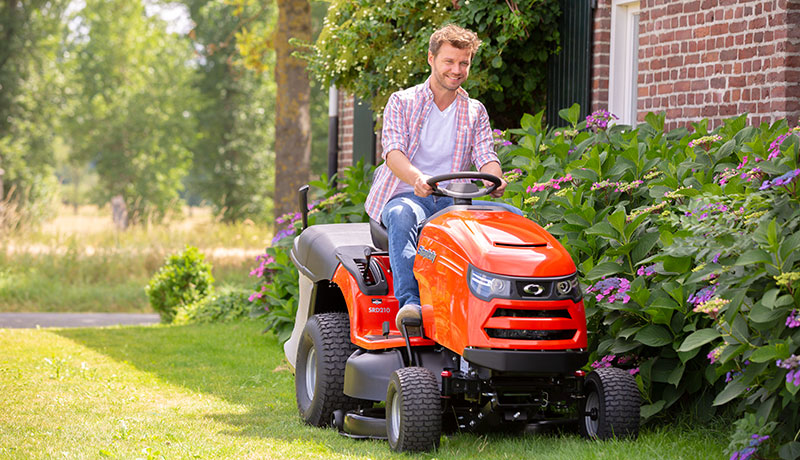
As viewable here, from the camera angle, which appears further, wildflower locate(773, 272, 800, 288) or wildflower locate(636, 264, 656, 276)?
wildflower locate(636, 264, 656, 276)

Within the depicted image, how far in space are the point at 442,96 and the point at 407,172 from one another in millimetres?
515

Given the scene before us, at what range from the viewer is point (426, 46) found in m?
8.59

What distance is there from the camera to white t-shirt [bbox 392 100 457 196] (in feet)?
17.0

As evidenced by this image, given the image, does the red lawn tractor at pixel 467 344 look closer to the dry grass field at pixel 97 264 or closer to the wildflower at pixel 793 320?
the wildflower at pixel 793 320

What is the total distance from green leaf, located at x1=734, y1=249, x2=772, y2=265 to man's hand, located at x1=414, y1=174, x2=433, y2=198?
1.41m

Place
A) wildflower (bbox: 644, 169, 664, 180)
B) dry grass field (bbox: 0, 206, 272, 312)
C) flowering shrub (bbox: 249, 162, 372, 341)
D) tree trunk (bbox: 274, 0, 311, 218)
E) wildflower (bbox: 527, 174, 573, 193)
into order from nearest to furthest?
wildflower (bbox: 644, 169, 664, 180) → wildflower (bbox: 527, 174, 573, 193) → flowering shrub (bbox: 249, 162, 372, 341) → tree trunk (bbox: 274, 0, 311, 218) → dry grass field (bbox: 0, 206, 272, 312)

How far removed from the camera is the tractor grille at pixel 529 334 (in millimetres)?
4246

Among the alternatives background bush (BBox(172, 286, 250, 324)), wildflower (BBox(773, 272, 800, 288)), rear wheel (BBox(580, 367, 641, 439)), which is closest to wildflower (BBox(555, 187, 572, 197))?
rear wheel (BBox(580, 367, 641, 439))

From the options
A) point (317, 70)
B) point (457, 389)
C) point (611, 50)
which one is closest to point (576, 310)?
point (457, 389)

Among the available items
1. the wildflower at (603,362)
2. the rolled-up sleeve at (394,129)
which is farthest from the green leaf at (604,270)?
the rolled-up sleeve at (394,129)

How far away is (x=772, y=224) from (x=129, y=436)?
310 centimetres

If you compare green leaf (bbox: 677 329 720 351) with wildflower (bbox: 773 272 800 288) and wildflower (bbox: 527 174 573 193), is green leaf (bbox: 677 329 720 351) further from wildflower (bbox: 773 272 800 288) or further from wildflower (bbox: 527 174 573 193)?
wildflower (bbox: 527 174 573 193)

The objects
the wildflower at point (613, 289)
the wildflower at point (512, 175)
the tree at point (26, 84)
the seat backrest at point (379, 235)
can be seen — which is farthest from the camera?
the tree at point (26, 84)

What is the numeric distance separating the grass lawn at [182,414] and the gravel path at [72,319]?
234 cm
